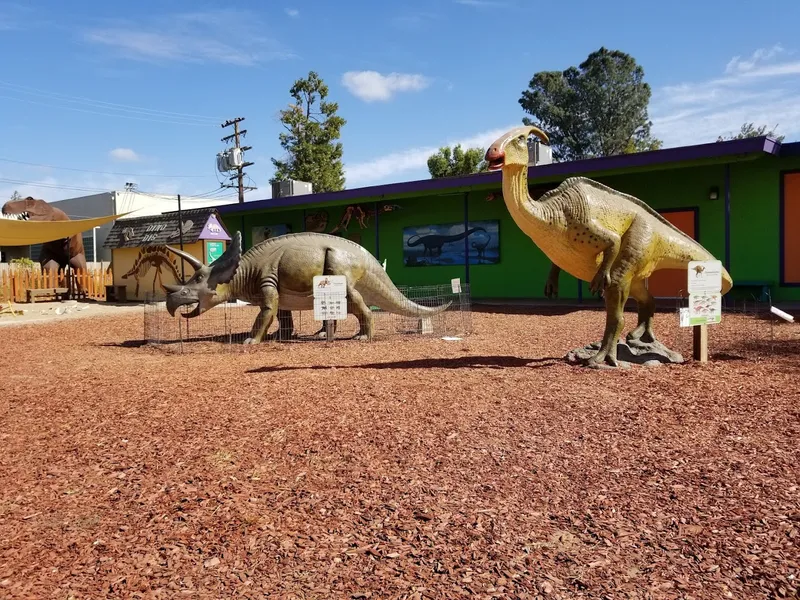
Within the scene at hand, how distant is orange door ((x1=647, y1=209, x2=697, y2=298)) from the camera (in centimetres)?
1562

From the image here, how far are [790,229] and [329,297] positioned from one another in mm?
10888

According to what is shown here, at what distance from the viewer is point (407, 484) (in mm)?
3676

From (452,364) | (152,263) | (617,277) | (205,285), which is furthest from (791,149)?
(152,263)

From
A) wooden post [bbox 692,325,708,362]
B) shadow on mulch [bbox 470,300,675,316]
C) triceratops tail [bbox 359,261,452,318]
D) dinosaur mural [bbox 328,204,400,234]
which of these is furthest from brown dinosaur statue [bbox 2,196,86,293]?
wooden post [bbox 692,325,708,362]

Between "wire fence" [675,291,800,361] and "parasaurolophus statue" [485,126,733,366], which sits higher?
"parasaurolophus statue" [485,126,733,366]

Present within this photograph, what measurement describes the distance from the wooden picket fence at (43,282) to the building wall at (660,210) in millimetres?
9378

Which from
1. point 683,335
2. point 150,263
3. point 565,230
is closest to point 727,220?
point 683,335

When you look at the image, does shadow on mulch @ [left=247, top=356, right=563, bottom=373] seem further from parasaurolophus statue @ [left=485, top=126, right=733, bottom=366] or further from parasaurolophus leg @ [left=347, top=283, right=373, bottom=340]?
parasaurolophus leg @ [left=347, top=283, right=373, bottom=340]

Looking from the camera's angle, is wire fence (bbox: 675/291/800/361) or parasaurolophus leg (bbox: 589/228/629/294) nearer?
parasaurolophus leg (bbox: 589/228/629/294)

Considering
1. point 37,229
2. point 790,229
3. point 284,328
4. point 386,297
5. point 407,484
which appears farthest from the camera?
point 37,229

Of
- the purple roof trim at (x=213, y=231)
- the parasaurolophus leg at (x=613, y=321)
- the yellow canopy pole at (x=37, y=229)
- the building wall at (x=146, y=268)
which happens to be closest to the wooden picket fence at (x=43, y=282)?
the building wall at (x=146, y=268)

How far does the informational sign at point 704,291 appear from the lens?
6871 mm

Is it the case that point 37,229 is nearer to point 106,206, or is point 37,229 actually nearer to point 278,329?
point 278,329

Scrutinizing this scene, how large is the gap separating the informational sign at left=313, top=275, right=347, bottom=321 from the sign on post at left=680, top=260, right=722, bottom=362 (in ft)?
14.4
